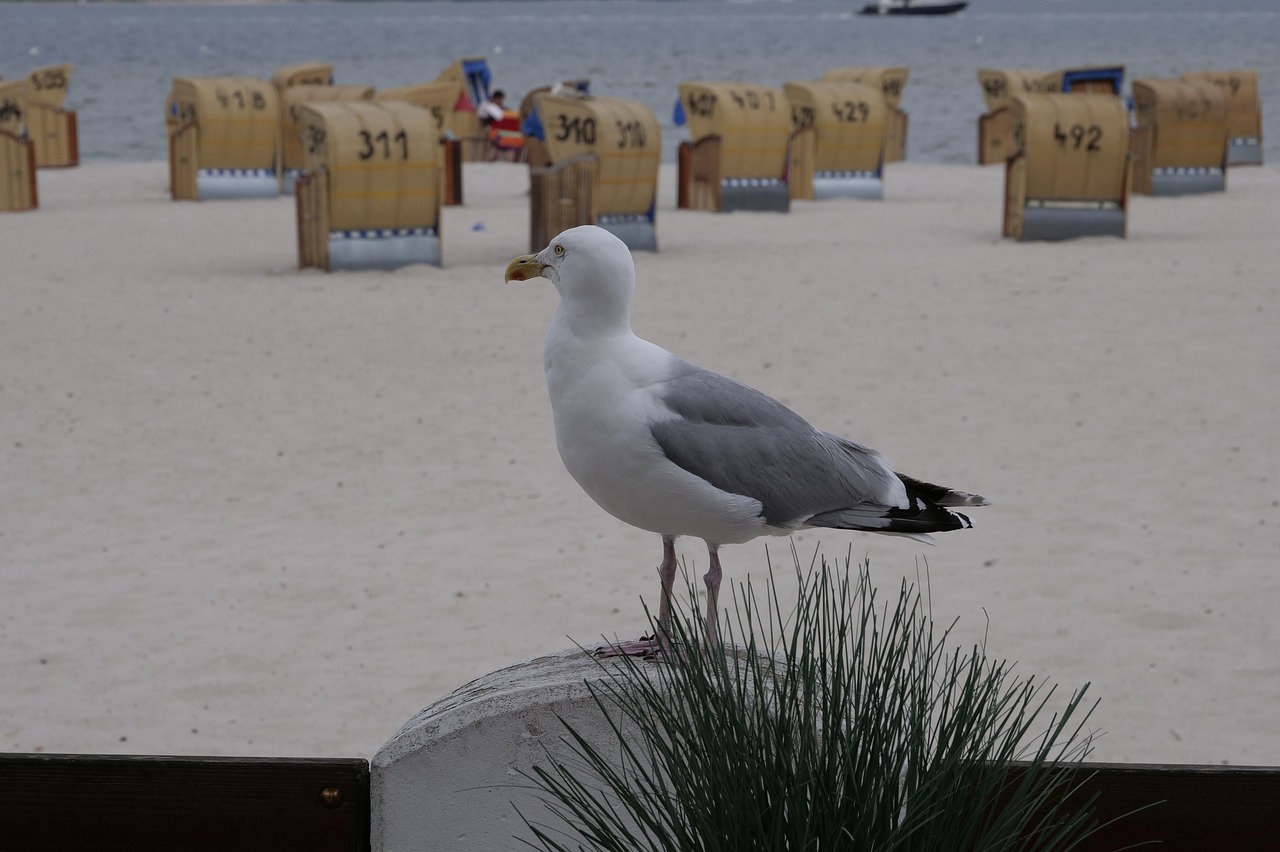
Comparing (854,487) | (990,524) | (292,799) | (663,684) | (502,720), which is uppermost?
(854,487)

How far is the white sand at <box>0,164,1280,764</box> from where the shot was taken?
5.16 metres

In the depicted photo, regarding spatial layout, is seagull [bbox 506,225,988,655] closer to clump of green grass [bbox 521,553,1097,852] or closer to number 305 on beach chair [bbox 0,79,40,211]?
clump of green grass [bbox 521,553,1097,852]

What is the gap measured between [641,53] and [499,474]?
3326 inches

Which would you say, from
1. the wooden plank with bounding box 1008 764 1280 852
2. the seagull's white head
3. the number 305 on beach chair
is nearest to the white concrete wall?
the seagull's white head

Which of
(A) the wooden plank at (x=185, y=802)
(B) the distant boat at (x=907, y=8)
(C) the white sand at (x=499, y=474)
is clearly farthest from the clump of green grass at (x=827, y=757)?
(B) the distant boat at (x=907, y=8)

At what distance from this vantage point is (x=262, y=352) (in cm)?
1008

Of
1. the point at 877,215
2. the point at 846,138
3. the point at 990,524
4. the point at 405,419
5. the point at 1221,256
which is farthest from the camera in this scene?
the point at 846,138

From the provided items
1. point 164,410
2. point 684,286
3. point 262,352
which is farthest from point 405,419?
point 684,286

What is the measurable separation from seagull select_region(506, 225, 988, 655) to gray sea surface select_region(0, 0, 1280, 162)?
27351mm

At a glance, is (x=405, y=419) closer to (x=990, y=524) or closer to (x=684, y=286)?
(x=990, y=524)

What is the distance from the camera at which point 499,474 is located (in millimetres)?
7500

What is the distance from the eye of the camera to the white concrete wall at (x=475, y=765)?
2.39 metres

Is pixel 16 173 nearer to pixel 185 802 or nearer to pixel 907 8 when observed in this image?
pixel 185 802

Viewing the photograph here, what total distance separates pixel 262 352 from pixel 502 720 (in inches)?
319
